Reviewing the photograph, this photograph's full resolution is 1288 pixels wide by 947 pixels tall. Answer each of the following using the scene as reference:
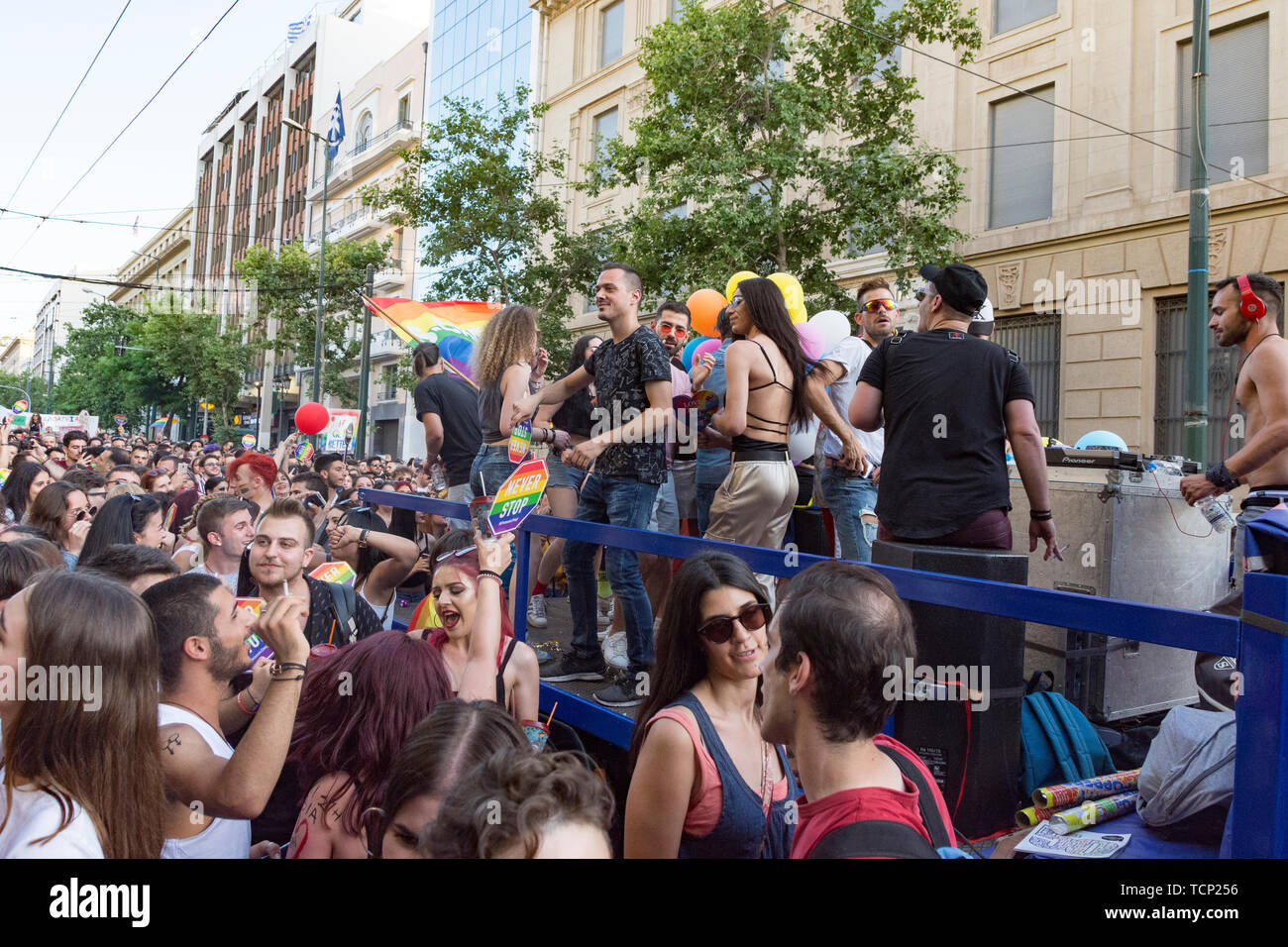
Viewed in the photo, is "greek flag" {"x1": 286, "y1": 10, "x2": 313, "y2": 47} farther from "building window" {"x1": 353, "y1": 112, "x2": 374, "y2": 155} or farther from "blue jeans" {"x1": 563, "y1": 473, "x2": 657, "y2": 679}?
"blue jeans" {"x1": 563, "y1": 473, "x2": 657, "y2": 679}

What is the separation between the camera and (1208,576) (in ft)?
18.5

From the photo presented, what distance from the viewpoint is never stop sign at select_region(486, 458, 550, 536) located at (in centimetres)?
339

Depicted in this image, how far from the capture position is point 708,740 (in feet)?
7.92

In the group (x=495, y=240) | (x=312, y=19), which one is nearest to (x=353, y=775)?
(x=495, y=240)

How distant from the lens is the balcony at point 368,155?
44.0 meters

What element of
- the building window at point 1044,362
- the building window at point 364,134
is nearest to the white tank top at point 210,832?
the building window at point 1044,362

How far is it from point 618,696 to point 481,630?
37.4 inches

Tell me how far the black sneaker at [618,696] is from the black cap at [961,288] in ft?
6.65

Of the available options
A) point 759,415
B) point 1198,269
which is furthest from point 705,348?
point 1198,269

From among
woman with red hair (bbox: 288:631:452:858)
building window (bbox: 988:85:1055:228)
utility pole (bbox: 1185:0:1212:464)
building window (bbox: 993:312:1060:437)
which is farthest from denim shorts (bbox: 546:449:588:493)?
building window (bbox: 988:85:1055:228)

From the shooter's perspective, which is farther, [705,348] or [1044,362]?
[1044,362]

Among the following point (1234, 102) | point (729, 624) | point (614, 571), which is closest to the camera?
point (729, 624)

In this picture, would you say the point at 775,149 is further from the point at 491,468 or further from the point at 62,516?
the point at 62,516

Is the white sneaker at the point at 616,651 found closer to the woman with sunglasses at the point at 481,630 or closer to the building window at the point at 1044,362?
the woman with sunglasses at the point at 481,630
